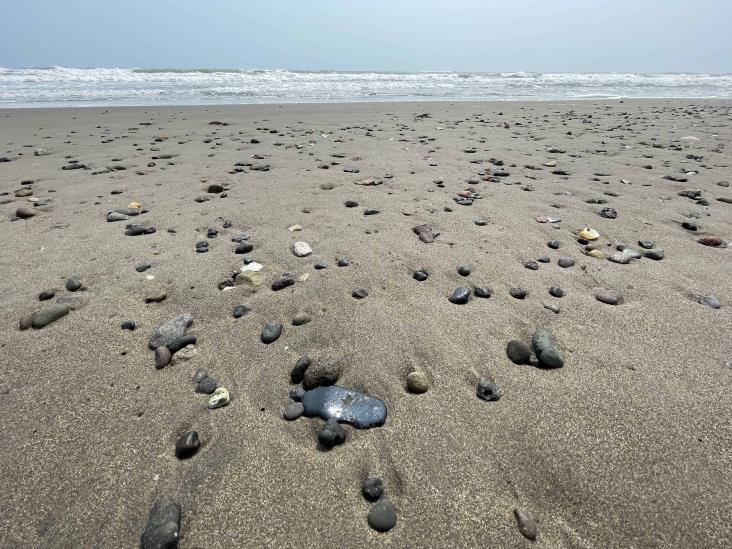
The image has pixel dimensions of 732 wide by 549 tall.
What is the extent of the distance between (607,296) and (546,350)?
2.62 feet

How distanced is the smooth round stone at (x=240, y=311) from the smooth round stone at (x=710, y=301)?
2804 millimetres

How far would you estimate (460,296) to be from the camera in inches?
93.6

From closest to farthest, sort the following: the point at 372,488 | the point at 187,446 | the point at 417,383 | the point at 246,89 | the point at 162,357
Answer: the point at 372,488 < the point at 187,446 < the point at 417,383 < the point at 162,357 < the point at 246,89

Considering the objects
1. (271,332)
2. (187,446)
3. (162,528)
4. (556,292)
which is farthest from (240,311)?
(556,292)

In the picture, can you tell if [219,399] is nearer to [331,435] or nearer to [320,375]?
[320,375]

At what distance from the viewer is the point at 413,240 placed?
10.3 feet

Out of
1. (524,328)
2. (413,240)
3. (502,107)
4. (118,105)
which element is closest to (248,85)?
(118,105)

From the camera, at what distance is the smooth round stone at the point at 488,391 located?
1725 mm

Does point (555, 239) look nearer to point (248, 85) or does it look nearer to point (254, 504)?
point (254, 504)

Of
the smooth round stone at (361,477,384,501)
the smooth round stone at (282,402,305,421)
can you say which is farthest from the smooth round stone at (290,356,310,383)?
the smooth round stone at (361,477,384,501)

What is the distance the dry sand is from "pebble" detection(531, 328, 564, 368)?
60 mm

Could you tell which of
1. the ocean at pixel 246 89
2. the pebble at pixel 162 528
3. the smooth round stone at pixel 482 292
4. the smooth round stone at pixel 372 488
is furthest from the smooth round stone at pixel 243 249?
the ocean at pixel 246 89

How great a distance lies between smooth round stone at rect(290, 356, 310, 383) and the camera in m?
1.83

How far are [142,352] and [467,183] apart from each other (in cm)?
386
